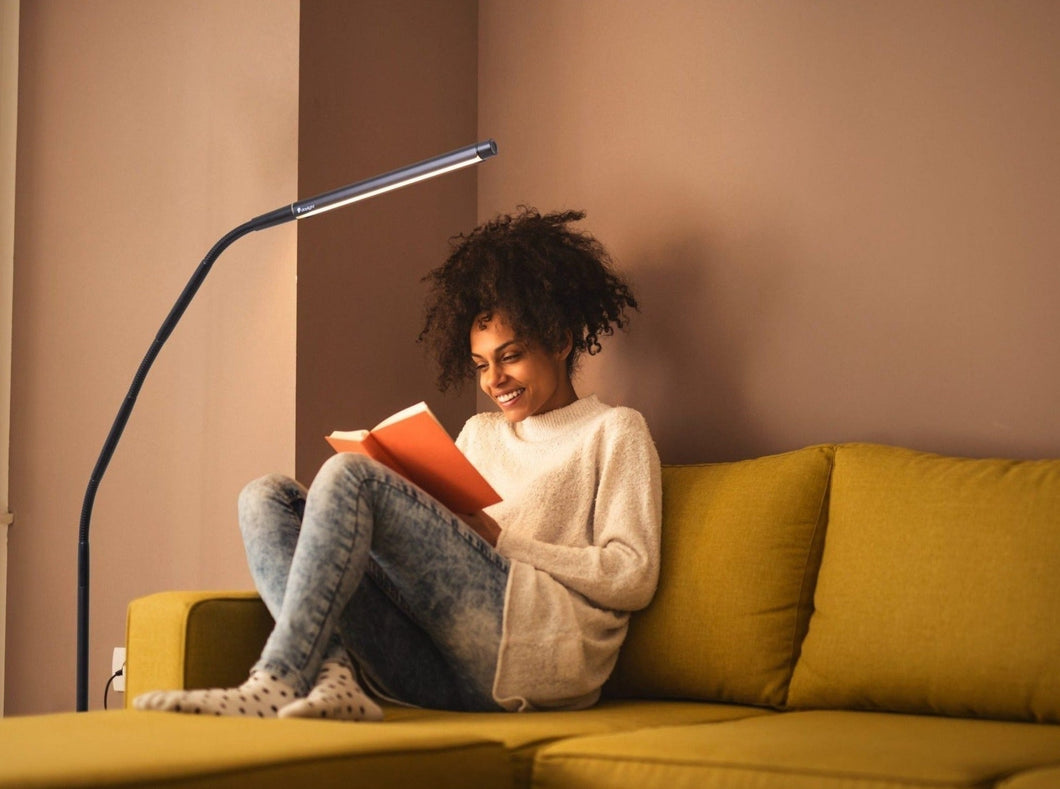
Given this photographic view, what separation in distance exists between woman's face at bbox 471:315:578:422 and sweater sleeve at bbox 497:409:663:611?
9.1 inches

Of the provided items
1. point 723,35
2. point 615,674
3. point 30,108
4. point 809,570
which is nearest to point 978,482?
point 809,570

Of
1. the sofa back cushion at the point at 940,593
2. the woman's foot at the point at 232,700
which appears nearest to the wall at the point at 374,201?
the woman's foot at the point at 232,700

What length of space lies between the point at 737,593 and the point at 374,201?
4.60 ft

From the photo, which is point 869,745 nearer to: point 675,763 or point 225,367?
point 675,763

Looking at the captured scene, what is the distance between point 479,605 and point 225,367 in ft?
3.98

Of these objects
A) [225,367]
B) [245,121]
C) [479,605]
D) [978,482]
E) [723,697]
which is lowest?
[723,697]

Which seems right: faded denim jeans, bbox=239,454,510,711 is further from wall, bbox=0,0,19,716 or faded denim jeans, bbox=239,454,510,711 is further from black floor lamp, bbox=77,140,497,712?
wall, bbox=0,0,19,716

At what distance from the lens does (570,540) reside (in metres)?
Result: 2.31

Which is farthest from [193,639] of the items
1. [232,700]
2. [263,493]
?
[232,700]

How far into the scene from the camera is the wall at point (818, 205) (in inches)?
88.4

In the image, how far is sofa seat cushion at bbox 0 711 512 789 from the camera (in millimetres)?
1204

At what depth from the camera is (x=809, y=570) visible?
2152mm

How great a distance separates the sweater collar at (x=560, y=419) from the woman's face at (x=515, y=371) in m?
0.03

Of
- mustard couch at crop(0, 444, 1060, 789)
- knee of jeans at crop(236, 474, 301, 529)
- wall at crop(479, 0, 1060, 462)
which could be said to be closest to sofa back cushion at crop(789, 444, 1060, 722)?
mustard couch at crop(0, 444, 1060, 789)
